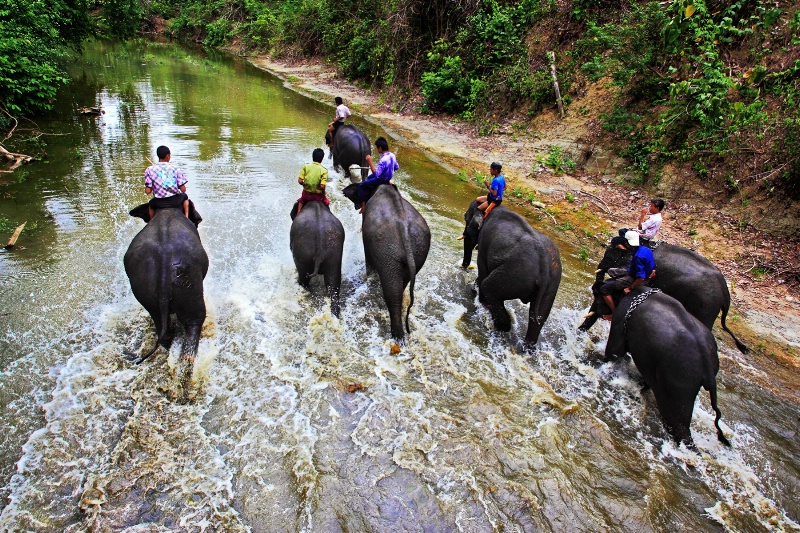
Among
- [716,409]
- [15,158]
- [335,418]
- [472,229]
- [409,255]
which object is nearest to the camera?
[716,409]

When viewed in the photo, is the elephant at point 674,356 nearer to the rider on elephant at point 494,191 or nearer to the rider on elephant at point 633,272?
the rider on elephant at point 633,272

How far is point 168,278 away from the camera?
4.71 meters

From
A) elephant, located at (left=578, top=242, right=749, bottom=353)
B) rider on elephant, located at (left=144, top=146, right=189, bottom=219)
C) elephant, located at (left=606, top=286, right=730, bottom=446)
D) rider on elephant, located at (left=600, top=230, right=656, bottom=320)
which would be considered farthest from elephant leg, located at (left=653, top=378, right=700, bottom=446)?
rider on elephant, located at (left=144, top=146, right=189, bottom=219)

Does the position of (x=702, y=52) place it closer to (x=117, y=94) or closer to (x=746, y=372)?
(x=746, y=372)

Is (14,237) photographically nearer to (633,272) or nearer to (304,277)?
(304,277)

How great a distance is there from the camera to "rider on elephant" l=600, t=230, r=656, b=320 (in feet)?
17.1

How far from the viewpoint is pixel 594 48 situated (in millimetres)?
13367

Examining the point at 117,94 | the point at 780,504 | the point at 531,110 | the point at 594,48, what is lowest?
the point at 117,94

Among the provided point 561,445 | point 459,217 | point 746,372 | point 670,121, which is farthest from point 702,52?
point 561,445

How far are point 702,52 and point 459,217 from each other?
6.76 meters

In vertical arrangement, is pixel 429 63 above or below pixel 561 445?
above

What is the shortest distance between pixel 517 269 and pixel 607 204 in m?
5.40

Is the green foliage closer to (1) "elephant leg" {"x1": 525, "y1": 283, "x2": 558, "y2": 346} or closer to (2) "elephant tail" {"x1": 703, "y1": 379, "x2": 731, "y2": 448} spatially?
(1) "elephant leg" {"x1": 525, "y1": 283, "x2": 558, "y2": 346}

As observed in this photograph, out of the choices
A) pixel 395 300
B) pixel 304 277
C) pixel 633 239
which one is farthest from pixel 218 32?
pixel 633 239
